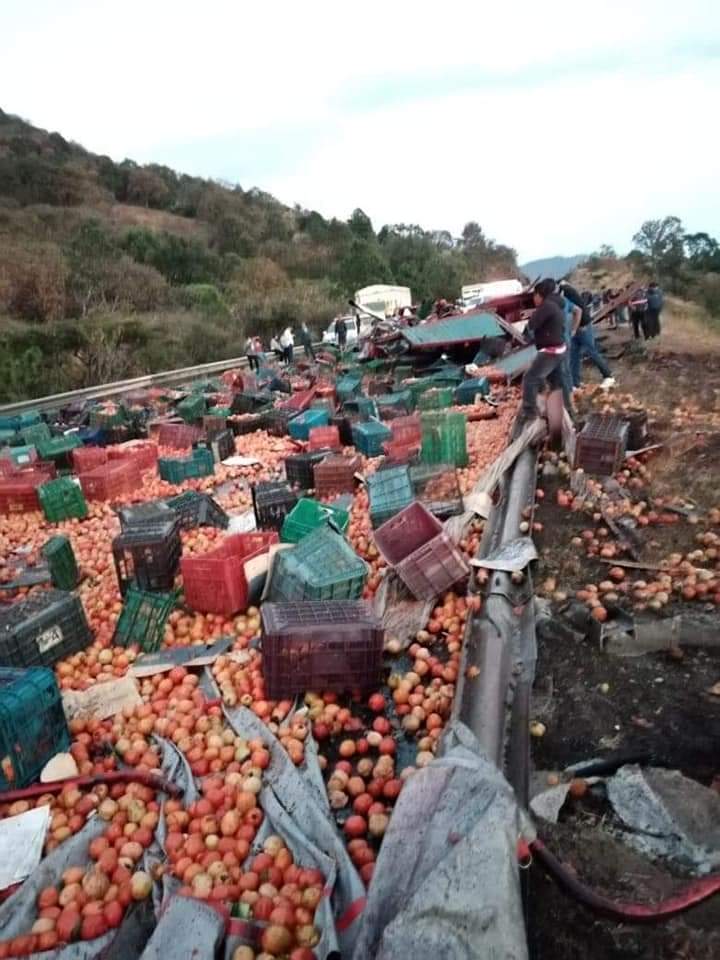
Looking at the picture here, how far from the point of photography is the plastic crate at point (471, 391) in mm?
11594

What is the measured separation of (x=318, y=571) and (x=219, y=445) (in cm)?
569

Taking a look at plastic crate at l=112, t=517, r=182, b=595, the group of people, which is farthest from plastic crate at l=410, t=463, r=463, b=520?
the group of people

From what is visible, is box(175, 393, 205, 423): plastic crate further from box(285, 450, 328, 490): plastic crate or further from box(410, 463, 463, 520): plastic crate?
box(410, 463, 463, 520): plastic crate

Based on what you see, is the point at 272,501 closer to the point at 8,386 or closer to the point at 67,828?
the point at 67,828

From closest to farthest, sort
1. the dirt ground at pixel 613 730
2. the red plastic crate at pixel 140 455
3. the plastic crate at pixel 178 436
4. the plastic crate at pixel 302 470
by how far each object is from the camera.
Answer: the dirt ground at pixel 613 730 < the plastic crate at pixel 302 470 < the red plastic crate at pixel 140 455 < the plastic crate at pixel 178 436

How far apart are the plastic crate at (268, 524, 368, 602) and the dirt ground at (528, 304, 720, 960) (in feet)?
4.82

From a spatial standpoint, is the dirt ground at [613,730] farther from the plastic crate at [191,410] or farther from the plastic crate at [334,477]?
the plastic crate at [191,410]

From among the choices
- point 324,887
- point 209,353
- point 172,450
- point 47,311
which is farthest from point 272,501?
point 47,311

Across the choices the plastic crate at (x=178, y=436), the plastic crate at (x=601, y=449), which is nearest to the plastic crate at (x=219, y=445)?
the plastic crate at (x=178, y=436)

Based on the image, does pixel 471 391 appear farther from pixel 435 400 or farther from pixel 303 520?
pixel 303 520

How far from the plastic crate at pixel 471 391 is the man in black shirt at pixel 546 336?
406 cm

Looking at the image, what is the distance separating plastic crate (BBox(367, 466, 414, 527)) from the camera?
595cm

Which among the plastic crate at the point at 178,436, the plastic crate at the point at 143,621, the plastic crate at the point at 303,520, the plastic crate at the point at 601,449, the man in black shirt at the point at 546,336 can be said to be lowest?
the plastic crate at the point at 178,436

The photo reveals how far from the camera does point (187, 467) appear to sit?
9.07 meters
